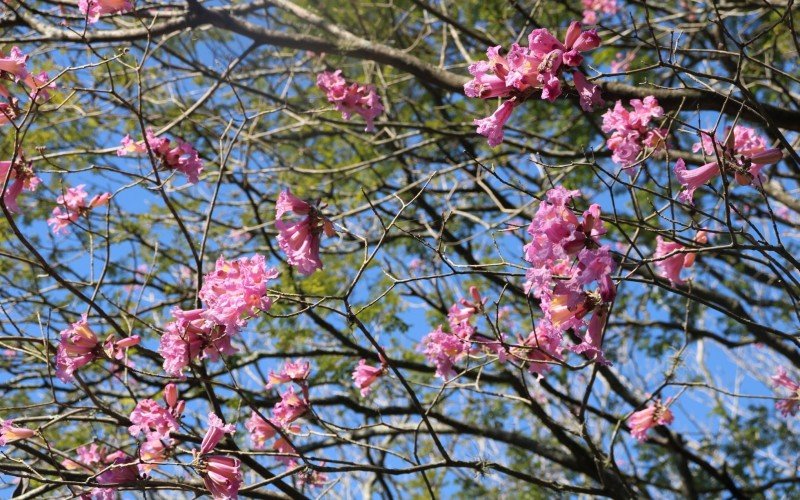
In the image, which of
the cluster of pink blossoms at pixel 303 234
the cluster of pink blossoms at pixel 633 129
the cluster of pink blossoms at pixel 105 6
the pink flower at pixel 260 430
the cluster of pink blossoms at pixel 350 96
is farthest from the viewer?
the cluster of pink blossoms at pixel 350 96

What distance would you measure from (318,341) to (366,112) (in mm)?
2247

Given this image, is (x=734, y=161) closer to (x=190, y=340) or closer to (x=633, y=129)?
(x=633, y=129)

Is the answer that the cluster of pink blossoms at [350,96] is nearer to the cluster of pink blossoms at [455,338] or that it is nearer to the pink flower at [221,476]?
the cluster of pink blossoms at [455,338]

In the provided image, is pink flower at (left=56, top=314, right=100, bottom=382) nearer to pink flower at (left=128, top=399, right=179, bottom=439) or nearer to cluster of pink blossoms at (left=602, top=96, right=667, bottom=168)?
pink flower at (left=128, top=399, right=179, bottom=439)

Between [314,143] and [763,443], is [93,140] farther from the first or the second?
[763,443]

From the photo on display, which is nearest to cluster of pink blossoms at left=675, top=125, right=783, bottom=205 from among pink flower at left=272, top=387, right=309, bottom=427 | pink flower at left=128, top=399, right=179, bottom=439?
pink flower at left=272, top=387, right=309, bottom=427

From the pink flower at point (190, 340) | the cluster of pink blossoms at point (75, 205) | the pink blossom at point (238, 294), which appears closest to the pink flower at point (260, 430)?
the pink flower at point (190, 340)

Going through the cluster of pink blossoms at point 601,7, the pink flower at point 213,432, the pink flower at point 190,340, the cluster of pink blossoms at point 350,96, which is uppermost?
the cluster of pink blossoms at point 601,7

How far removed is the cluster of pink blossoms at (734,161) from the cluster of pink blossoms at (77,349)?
71.9 inches

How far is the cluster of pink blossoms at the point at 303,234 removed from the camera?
7.88 feet

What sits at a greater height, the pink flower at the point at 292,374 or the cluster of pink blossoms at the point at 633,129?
the cluster of pink blossoms at the point at 633,129

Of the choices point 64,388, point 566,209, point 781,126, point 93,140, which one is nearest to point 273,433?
point 566,209

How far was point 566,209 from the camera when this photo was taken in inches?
81.2

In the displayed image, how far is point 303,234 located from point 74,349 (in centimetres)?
88
